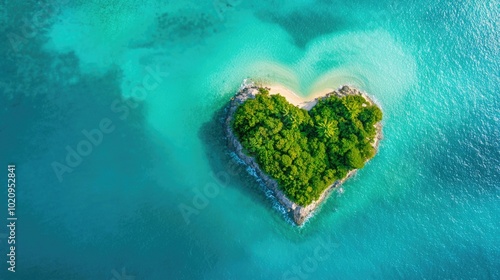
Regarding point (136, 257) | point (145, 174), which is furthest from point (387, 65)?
point (136, 257)

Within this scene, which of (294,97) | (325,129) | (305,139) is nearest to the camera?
(325,129)

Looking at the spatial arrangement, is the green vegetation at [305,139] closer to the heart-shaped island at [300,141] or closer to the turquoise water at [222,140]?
the heart-shaped island at [300,141]

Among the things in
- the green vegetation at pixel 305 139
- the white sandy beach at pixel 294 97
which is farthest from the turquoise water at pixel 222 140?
the green vegetation at pixel 305 139

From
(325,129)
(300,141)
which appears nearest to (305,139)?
(300,141)

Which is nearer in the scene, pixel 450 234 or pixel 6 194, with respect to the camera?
pixel 6 194

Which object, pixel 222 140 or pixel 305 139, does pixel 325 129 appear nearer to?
pixel 305 139

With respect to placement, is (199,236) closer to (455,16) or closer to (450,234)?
(450,234)

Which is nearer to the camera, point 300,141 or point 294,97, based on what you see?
Result: point 300,141
